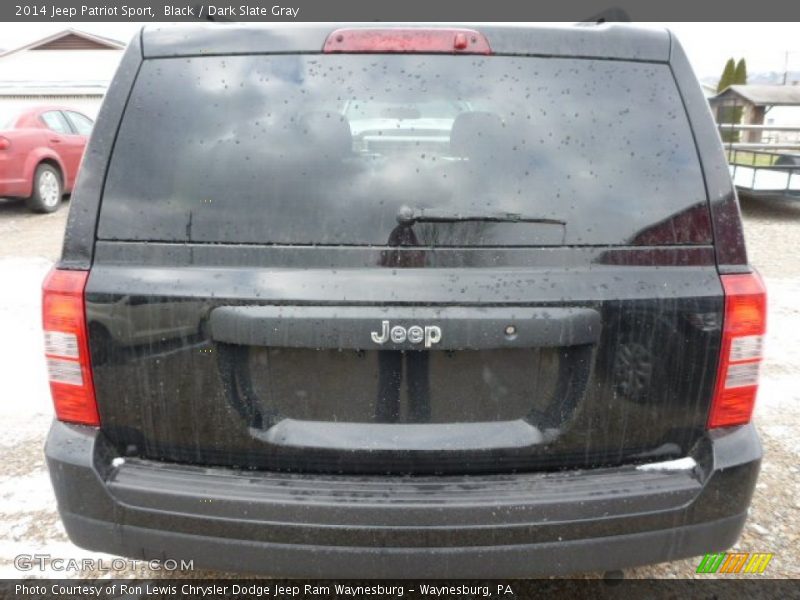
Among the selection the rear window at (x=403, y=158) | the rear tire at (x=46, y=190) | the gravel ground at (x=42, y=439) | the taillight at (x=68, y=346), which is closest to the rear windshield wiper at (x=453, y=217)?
the rear window at (x=403, y=158)

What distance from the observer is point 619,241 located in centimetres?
170

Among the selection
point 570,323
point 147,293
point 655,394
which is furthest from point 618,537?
point 147,293

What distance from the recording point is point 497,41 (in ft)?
5.75

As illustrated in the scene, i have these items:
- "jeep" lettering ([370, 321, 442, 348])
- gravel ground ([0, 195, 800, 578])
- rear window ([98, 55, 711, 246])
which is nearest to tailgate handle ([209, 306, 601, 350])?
"jeep" lettering ([370, 321, 442, 348])

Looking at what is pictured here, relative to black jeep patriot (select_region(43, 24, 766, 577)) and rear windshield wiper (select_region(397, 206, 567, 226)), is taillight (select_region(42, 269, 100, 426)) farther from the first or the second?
rear windshield wiper (select_region(397, 206, 567, 226))

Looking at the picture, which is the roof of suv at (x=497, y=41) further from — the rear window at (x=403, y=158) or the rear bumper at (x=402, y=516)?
the rear bumper at (x=402, y=516)

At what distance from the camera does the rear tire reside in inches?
394

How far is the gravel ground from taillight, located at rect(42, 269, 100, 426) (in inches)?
39.1

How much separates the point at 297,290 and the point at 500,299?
542 mm

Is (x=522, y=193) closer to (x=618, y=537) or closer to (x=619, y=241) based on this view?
(x=619, y=241)

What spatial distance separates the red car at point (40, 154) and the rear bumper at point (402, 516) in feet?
29.1

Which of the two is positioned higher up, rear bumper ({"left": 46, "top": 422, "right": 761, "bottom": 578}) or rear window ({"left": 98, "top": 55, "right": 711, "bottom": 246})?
rear window ({"left": 98, "top": 55, "right": 711, "bottom": 246})

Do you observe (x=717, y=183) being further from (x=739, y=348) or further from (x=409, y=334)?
(x=409, y=334)

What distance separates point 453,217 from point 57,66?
2881cm
